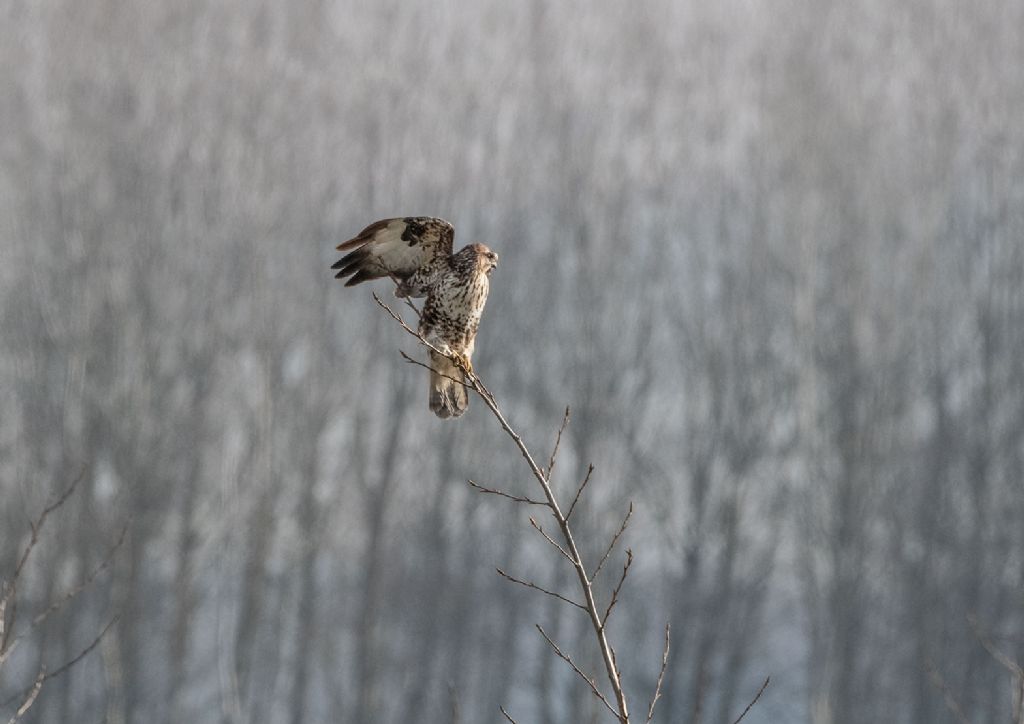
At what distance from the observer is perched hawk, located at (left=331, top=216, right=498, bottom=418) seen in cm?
356

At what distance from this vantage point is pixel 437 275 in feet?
12.0

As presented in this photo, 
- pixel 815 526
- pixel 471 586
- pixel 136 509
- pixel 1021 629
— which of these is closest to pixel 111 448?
pixel 136 509

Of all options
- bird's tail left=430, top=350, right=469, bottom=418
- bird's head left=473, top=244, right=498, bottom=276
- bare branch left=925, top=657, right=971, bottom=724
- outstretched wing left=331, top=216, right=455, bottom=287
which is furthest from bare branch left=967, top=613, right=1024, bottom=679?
outstretched wing left=331, top=216, right=455, bottom=287

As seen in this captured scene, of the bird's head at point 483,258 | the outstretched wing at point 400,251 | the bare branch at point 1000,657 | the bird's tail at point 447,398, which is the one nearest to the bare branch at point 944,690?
the bare branch at point 1000,657

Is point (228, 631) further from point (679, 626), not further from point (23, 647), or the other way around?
point (679, 626)

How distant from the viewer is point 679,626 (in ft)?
44.3

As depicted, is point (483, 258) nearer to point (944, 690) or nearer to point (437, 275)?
point (437, 275)

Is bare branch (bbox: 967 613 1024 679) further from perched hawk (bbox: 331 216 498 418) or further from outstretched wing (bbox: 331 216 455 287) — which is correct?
outstretched wing (bbox: 331 216 455 287)

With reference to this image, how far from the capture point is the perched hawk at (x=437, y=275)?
3559 mm

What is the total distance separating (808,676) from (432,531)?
4.19 m

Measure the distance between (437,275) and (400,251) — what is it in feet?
0.39

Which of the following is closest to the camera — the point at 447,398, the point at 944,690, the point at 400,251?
the point at 447,398

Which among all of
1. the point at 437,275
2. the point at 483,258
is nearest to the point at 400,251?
the point at 437,275

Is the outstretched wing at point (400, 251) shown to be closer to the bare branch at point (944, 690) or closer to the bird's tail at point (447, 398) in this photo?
the bird's tail at point (447, 398)
